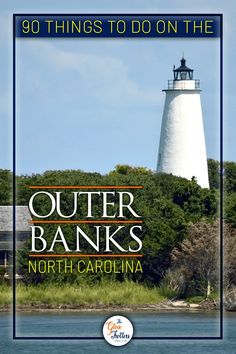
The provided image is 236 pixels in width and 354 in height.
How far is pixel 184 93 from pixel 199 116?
987 mm

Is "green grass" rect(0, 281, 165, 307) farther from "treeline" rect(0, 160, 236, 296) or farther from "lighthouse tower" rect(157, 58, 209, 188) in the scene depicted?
"lighthouse tower" rect(157, 58, 209, 188)

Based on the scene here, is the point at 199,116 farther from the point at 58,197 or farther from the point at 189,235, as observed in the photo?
the point at 58,197

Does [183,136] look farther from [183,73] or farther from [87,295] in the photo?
[87,295]

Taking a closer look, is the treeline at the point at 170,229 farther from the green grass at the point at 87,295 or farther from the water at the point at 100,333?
the water at the point at 100,333

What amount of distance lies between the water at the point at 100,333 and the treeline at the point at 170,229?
0.93 metres

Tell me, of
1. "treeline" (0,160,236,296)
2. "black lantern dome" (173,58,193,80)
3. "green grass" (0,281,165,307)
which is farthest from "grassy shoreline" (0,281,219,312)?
"black lantern dome" (173,58,193,80)

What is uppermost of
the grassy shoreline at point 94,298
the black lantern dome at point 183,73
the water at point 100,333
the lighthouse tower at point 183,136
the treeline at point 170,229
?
the black lantern dome at point 183,73

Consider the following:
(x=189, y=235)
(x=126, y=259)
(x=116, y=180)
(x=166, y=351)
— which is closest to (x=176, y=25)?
(x=126, y=259)

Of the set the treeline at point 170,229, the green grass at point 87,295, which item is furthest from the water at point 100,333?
the treeline at point 170,229

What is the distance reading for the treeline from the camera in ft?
102

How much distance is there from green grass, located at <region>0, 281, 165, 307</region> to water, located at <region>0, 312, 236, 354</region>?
57 centimetres

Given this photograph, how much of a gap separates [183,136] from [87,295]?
8776 millimetres

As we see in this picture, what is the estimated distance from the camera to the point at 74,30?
717 inches

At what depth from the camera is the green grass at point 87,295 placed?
31.3 m
